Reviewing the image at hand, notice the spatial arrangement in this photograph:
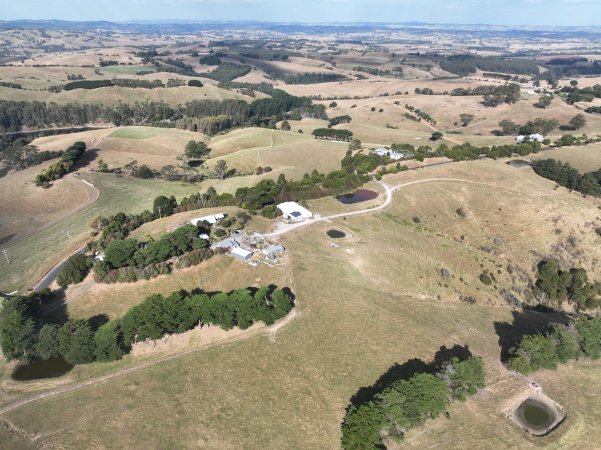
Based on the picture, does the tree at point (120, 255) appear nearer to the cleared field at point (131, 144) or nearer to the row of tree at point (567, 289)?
the row of tree at point (567, 289)

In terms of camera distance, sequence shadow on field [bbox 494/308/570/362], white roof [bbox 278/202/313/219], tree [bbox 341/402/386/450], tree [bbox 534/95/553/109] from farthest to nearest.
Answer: tree [bbox 534/95/553/109], white roof [bbox 278/202/313/219], shadow on field [bbox 494/308/570/362], tree [bbox 341/402/386/450]

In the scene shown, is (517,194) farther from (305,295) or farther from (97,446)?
(97,446)

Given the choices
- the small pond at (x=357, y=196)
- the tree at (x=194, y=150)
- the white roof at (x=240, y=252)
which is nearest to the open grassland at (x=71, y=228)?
the tree at (x=194, y=150)

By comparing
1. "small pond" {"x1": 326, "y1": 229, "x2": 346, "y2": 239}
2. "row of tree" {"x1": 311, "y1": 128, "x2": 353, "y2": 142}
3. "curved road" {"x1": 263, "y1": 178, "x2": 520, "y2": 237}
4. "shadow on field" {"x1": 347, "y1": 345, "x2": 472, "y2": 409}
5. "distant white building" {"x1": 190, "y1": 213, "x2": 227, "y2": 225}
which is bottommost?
"shadow on field" {"x1": 347, "y1": 345, "x2": 472, "y2": 409}

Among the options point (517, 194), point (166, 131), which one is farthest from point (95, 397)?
point (166, 131)

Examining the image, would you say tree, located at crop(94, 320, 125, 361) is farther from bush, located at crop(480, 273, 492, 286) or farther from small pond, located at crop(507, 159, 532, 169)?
small pond, located at crop(507, 159, 532, 169)

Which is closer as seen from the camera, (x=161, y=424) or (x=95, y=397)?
(x=161, y=424)

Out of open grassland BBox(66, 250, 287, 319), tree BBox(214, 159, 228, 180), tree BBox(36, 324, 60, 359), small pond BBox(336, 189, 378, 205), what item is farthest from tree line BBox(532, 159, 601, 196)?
tree BBox(36, 324, 60, 359)

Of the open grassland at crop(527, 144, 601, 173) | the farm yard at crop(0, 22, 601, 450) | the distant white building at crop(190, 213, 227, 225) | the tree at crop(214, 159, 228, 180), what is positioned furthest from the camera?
the tree at crop(214, 159, 228, 180)
